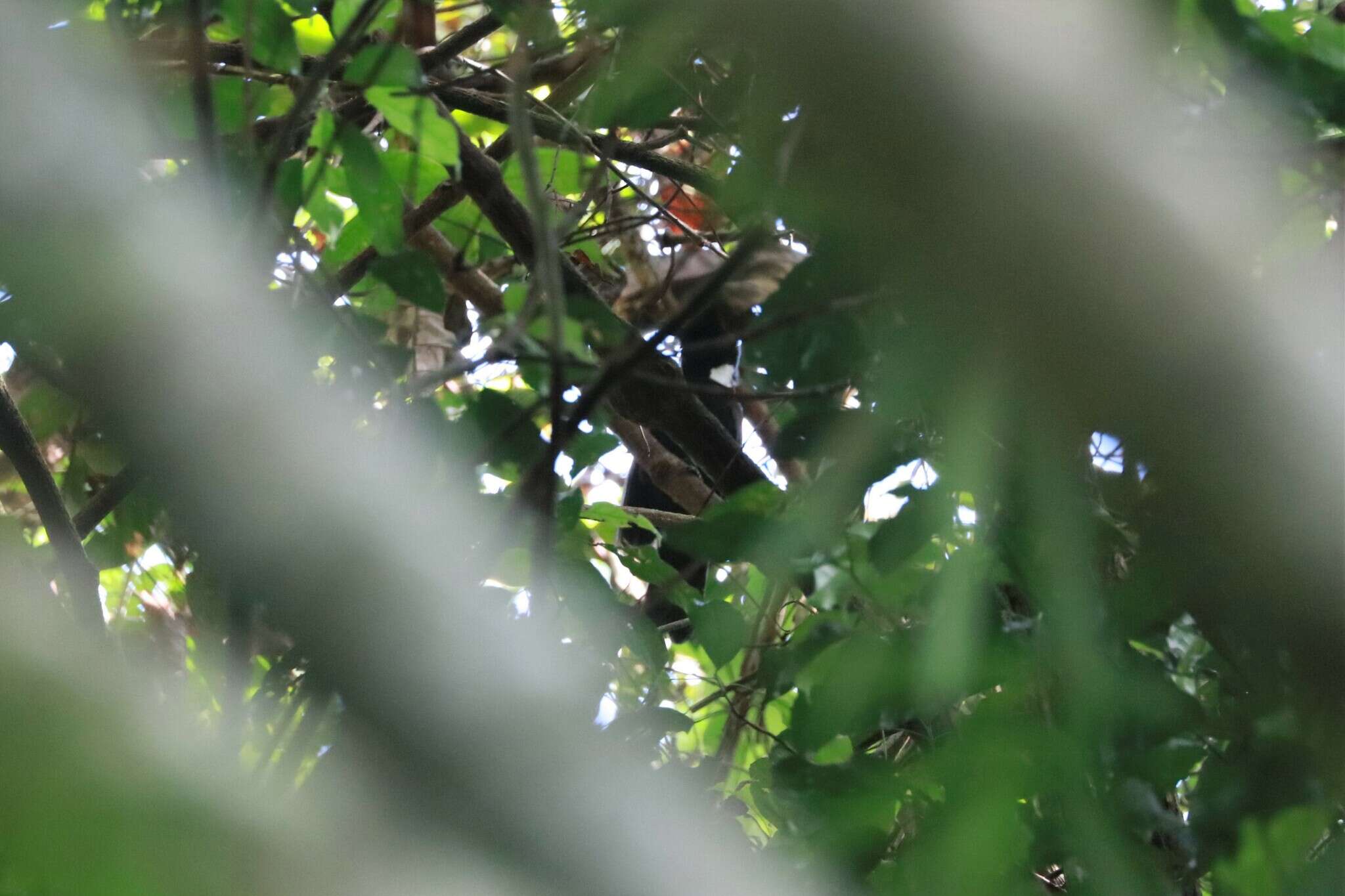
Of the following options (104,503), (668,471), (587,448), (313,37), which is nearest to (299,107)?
(587,448)

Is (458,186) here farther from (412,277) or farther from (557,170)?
(412,277)

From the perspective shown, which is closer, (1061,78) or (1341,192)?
(1061,78)

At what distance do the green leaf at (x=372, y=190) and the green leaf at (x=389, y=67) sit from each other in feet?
0.16

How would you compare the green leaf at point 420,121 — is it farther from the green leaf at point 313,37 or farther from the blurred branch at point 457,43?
the blurred branch at point 457,43

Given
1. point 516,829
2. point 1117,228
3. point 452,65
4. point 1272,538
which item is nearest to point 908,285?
point 1117,228

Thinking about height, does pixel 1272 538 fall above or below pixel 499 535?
above

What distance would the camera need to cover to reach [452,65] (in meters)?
1.28

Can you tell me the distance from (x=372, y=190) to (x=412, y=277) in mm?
111

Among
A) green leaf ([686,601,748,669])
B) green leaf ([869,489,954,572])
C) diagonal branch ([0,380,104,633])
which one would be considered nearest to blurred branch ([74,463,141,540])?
diagonal branch ([0,380,104,633])

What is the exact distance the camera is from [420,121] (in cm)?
75

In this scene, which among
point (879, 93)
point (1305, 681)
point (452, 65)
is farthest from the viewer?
point (452, 65)

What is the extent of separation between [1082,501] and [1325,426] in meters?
0.17

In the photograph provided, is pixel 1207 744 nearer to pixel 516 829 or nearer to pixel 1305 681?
pixel 1305 681

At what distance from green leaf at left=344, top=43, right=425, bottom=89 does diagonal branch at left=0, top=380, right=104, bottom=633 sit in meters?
0.55
